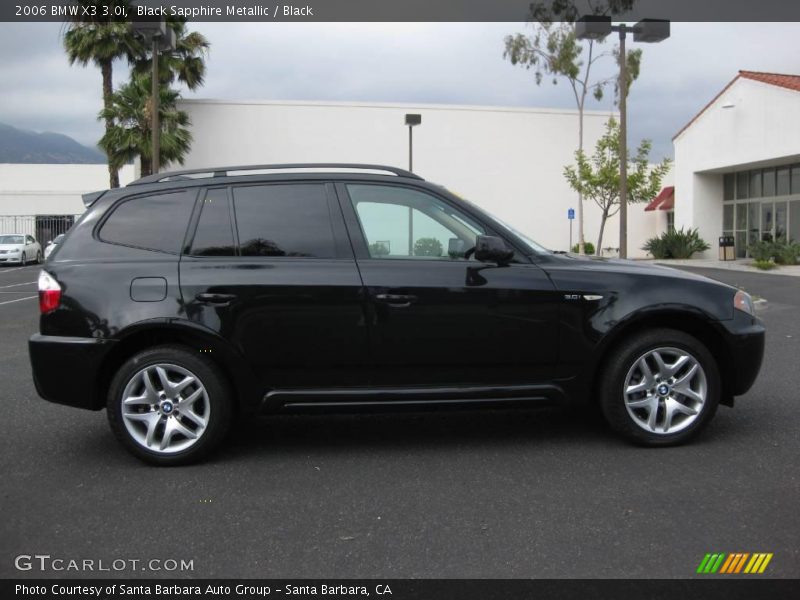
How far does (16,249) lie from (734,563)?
34.6 m

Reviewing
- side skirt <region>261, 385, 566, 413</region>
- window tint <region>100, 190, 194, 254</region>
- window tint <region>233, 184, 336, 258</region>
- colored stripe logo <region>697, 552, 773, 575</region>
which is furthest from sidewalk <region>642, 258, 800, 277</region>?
colored stripe logo <region>697, 552, 773, 575</region>

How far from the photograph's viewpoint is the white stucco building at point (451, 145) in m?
35.3

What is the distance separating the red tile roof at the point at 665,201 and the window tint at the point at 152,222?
35289mm

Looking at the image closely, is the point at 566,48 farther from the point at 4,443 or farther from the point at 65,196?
the point at 4,443

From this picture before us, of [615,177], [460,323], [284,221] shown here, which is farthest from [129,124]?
[460,323]

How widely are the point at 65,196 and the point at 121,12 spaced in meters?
18.0

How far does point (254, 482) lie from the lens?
13.7 ft

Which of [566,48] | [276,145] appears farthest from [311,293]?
[566,48]

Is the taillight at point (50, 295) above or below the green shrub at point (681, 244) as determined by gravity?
below

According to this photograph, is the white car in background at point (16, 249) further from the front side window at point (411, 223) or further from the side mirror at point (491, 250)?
the side mirror at point (491, 250)

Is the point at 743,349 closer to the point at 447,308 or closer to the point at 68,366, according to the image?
the point at 447,308

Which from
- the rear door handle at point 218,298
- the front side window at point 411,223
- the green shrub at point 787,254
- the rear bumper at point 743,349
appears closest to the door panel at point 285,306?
the rear door handle at point 218,298

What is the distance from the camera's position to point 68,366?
4375 mm

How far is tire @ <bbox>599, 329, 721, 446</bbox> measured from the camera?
179 inches
